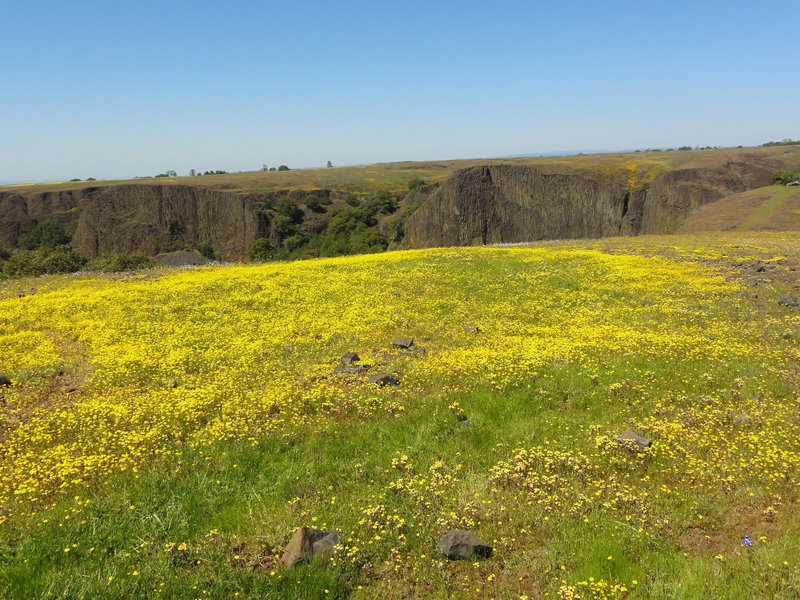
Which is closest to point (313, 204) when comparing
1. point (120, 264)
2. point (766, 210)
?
point (120, 264)

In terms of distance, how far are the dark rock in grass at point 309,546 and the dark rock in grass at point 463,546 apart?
5.77ft

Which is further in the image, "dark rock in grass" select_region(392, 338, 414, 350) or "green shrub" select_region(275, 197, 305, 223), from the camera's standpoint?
"green shrub" select_region(275, 197, 305, 223)

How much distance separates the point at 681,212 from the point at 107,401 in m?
74.3

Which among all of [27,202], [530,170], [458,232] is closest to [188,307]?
[458,232]

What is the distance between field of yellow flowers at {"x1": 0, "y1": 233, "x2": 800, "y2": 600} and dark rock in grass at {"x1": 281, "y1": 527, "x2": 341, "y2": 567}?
0.67 ft

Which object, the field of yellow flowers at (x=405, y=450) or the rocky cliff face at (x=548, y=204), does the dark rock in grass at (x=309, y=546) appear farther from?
the rocky cliff face at (x=548, y=204)

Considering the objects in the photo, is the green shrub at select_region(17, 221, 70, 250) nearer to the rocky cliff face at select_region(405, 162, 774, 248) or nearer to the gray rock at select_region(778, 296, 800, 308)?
the rocky cliff face at select_region(405, 162, 774, 248)

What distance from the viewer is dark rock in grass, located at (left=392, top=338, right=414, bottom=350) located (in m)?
18.1

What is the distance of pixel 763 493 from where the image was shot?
896 centimetres

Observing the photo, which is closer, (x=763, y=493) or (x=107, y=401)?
(x=763, y=493)

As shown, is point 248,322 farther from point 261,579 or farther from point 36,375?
point 261,579

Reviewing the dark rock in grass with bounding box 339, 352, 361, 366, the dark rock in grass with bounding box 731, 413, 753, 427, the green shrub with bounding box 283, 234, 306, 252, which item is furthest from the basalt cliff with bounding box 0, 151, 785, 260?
the dark rock in grass with bounding box 731, 413, 753, 427

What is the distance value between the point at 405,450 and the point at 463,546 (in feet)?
11.5

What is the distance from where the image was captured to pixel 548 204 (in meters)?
71.5
